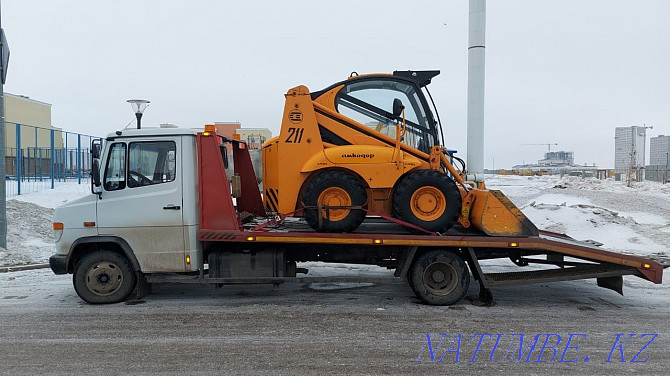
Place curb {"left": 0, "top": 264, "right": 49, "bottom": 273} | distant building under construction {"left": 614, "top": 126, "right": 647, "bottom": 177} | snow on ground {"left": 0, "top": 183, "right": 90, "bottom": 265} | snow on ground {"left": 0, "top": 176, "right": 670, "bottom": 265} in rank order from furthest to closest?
distant building under construction {"left": 614, "top": 126, "right": 647, "bottom": 177} → snow on ground {"left": 0, "top": 176, "right": 670, "bottom": 265} → snow on ground {"left": 0, "top": 183, "right": 90, "bottom": 265} → curb {"left": 0, "top": 264, "right": 49, "bottom": 273}

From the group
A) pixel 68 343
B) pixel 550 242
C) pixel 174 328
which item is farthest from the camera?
pixel 550 242

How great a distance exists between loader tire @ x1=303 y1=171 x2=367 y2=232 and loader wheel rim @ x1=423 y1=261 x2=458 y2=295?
1.28 meters

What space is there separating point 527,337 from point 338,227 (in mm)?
2835

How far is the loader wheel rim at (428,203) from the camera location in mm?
7004

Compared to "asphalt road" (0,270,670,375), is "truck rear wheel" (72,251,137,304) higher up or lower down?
higher up

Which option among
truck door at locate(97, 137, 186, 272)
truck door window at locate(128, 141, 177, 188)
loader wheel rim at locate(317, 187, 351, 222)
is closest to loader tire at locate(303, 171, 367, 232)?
loader wheel rim at locate(317, 187, 351, 222)

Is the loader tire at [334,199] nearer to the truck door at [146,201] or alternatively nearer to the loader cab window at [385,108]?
the loader cab window at [385,108]

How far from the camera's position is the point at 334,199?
7.01 meters

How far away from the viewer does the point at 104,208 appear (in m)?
6.94

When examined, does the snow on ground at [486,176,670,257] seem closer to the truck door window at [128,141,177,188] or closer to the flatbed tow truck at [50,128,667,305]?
the flatbed tow truck at [50,128,667,305]

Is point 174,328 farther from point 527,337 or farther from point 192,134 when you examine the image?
point 527,337

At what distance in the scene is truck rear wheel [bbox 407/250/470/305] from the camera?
7.02 metres

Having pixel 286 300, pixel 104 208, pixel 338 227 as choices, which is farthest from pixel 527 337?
pixel 104 208

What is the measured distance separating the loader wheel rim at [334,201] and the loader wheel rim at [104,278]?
3.11m
